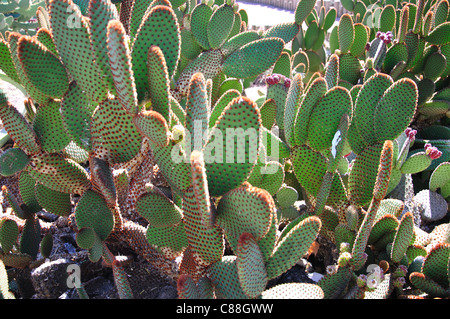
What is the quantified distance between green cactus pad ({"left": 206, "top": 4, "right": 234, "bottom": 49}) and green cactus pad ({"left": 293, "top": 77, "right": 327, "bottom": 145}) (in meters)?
1.22

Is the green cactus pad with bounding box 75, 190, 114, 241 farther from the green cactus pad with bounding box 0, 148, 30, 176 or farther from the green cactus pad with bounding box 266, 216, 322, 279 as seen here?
the green cactus pad with bounding box 266, 216, 322, 279

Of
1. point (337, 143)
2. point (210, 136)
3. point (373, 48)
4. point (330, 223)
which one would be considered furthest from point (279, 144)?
point (373, 48)

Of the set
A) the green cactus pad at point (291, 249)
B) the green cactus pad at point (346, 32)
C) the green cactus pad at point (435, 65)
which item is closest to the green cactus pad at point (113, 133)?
the green cactus pad at point (291, 249)

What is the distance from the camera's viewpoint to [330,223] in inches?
85.7

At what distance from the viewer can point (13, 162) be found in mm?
1697

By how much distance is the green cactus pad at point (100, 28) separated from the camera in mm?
1404

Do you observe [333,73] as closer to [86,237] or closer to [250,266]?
[250,266]

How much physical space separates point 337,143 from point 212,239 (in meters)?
0.78

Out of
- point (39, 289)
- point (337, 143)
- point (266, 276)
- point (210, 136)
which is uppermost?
point (210, 136)

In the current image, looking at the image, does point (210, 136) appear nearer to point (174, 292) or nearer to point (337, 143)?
point (337, 143)

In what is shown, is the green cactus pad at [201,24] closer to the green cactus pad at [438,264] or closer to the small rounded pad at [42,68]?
the small rounded pad at [42,68]

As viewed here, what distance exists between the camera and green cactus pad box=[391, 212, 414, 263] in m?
1.76

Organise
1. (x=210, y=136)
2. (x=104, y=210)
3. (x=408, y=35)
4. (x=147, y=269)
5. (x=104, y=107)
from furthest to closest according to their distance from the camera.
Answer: (x=408, y=35) → (x=147, y=269) → (x=104, y=210) → (x=104, y=107) → (x=210, y=136)

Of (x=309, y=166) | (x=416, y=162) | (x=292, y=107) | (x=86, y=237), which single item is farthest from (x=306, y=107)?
(x=86, y=237)
